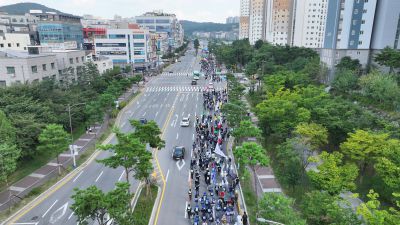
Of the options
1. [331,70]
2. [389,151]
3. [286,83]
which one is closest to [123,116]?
[286,83]

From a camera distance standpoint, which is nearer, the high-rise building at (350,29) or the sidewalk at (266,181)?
the sidewalk at (266,181)

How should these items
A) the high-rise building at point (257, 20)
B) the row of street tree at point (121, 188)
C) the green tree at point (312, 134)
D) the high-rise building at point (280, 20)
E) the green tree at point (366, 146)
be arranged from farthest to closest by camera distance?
the high-rise building at point (257, 20) → the high-rise building at point (280, 20) → the green tree at point (312, 134) → the green tree at point (366, 146) → the row of street tree at point (121, 188)

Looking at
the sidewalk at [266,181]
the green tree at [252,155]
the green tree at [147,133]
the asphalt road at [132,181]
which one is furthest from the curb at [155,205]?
the sidewalk at [266,181]

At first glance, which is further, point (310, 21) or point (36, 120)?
point (310, 21)

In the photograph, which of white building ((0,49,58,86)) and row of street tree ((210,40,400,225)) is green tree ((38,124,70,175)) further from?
white building ((0,49,58,86))

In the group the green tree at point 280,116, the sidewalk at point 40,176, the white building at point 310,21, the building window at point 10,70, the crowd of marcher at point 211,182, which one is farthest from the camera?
the white building at point 310,21

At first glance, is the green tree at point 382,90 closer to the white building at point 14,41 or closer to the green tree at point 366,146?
the green tree at point 366,146

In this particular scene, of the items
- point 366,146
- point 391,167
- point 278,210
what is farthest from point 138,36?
point 278,210

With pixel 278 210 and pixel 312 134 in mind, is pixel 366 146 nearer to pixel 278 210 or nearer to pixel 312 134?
pixel 312 134
